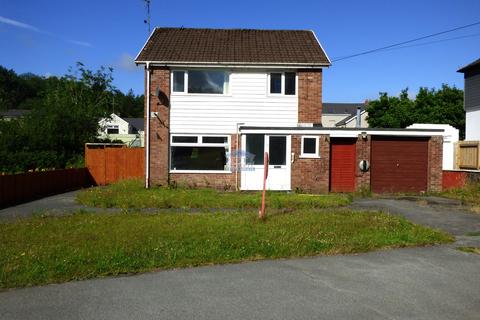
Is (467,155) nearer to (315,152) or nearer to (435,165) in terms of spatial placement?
(435,165)

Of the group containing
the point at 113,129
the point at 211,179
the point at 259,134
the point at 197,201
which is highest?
the point at 113,129

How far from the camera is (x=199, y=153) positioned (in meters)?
20.8

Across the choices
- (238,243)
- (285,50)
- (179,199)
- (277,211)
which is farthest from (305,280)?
(285,50)

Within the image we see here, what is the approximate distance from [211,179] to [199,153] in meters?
1.18

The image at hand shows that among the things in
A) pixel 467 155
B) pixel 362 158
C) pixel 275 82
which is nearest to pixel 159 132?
pixel 275 82

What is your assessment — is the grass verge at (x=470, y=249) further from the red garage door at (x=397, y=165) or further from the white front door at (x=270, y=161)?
the red garage door at (x=397, y=165)

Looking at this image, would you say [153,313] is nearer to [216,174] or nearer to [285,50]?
[216,174]

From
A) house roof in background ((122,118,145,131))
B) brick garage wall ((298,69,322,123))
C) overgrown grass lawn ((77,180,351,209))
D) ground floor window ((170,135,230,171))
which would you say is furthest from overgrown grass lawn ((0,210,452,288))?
house roof in background ((122,118,145,131))

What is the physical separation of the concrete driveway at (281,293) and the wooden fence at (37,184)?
36.5 ft

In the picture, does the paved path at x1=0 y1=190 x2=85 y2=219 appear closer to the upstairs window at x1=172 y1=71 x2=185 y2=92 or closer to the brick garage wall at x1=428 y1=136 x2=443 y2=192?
the upstairs window at x1=172 y1=71 x2=185 y2=92

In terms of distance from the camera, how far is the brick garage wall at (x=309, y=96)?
829 inches

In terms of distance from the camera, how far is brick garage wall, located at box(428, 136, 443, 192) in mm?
20000

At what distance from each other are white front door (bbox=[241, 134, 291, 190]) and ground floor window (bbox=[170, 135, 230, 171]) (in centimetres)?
100

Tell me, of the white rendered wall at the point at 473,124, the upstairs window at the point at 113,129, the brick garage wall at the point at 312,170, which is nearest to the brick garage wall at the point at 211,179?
the brick garage wall at the point at 312,170
